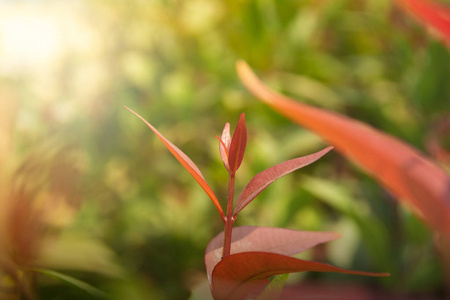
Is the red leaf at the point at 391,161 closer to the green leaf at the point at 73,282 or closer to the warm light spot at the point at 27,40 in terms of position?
the green leaf at the point at 73,282

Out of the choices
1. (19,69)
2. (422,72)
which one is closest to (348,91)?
(422,72)

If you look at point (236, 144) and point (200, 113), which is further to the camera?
point (200, 113)

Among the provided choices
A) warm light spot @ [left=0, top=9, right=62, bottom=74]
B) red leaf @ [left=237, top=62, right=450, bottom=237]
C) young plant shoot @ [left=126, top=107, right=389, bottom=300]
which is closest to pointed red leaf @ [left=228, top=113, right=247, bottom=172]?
young plant shoot @ [left=126, top=107, right=389, bottom=300]

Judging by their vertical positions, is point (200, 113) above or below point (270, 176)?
below

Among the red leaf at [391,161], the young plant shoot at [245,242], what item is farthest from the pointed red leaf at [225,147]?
the red leaf at [391,161]

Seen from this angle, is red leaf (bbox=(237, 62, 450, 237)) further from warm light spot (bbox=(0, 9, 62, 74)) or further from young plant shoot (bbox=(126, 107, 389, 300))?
warm light spot (bbox=(0, 9, 62, 74))

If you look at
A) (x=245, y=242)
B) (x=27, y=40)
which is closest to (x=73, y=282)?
(x=245, y=242)

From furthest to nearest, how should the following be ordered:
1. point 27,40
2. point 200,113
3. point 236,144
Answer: point 200,113
point 27,40
point 236,144

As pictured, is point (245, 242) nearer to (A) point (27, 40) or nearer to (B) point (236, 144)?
(B) point (236, 144)

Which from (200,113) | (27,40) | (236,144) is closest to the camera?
(236,144)
